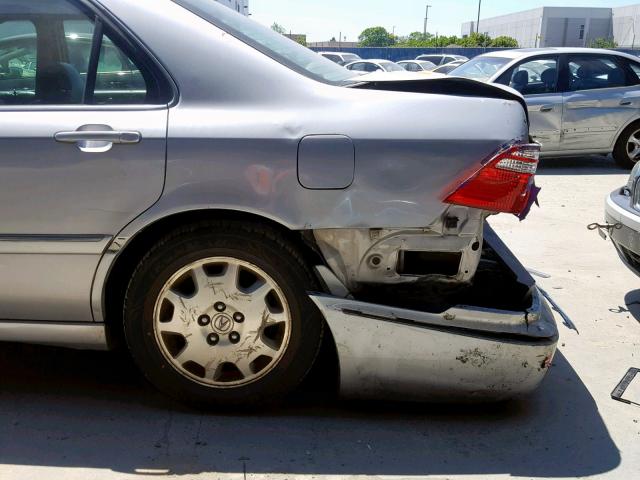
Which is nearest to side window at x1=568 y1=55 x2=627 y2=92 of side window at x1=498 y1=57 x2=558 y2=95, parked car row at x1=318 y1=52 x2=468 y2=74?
side window at x1=498 y1=57 x2=558 y2=95

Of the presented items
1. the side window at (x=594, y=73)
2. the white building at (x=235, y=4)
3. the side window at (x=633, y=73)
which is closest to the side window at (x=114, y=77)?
the white building at (x=235, y=4)

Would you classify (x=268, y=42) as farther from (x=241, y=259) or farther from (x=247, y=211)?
(x=241, y=259)

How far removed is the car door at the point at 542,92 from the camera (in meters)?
9.20

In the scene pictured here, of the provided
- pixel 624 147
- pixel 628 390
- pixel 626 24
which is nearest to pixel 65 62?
pixel 628 390

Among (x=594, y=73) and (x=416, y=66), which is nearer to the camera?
(x=594, y=73)

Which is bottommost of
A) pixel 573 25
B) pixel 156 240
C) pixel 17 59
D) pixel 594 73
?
pixel 156 240

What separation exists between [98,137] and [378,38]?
300 ft

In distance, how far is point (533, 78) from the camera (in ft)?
30.8

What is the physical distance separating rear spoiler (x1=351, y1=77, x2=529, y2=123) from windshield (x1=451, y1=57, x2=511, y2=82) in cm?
640

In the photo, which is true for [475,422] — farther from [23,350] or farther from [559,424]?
[23,350]

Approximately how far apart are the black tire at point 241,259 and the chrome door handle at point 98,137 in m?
0.40

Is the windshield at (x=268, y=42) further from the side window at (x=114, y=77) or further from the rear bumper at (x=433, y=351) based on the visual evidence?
the rear bumper at (x=433, y=351)

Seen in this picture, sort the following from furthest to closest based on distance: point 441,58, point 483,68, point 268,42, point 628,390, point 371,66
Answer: point 441,58 → point 371,66 → point 483,68 → point 628,390 → point 268,42

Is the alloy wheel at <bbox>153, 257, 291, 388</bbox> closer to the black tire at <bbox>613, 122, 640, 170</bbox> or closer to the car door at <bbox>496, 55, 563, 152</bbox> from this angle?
the car door at <bbox>496, 55, 563, 152</bbox>
